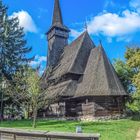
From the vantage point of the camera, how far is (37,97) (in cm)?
2236

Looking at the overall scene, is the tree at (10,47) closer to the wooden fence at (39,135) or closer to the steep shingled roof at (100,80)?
the steep shingled roof at (100,80)

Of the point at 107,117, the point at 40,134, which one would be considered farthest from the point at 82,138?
the point at 107,117

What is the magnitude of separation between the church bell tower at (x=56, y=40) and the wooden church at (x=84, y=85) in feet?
8.72

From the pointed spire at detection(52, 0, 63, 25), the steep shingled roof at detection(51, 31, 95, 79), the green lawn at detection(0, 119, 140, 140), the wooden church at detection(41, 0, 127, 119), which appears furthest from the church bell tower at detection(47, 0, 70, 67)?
the green lawn at detection(0, 119, 140, 140)

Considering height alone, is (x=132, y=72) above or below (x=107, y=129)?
above

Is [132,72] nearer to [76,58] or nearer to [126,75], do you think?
[126,75]

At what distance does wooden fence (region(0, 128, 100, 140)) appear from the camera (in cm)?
721

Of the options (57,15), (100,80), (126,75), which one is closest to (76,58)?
(100,80)

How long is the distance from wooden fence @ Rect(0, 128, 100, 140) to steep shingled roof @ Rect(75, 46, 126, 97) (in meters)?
18.2

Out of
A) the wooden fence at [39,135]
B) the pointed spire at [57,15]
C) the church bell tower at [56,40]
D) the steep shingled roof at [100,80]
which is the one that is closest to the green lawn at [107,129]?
the steep shingled roof at [100,80]

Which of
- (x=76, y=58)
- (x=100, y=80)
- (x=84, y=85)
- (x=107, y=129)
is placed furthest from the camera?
(x=76, y=58)

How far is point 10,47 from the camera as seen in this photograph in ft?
116

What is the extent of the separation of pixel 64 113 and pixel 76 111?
1.31 m

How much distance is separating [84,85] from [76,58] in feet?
15.7
